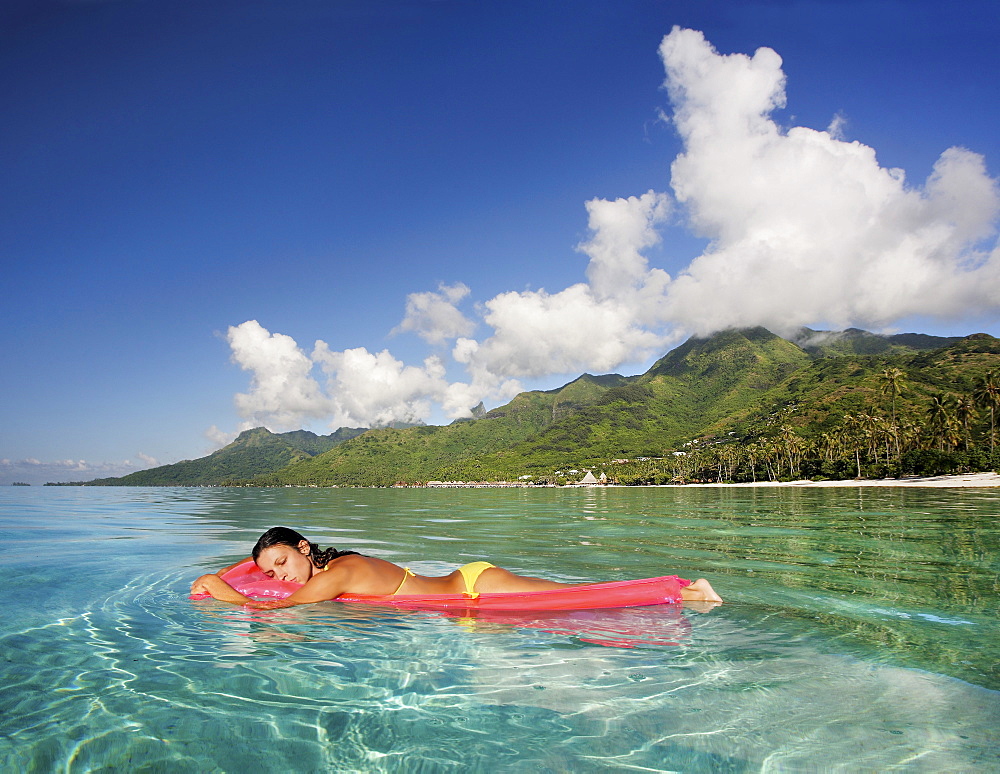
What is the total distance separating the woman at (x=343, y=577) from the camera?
7043mm

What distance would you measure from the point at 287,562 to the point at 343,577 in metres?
0.85

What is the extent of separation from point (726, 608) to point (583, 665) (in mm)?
3493

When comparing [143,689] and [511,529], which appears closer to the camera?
[143,689]

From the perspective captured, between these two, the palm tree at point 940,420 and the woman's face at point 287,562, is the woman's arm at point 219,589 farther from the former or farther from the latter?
the palm tree at point 940,420

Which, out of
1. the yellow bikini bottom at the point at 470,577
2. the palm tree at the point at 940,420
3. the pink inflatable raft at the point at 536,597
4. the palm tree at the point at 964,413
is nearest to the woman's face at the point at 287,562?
the pink inflatable raft at the point at 536,597

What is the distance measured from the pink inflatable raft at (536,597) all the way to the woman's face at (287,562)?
184mm

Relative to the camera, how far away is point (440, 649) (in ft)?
19.4

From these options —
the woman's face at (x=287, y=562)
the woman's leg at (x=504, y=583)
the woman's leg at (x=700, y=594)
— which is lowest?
the woman's leg at (x=700, y=594)

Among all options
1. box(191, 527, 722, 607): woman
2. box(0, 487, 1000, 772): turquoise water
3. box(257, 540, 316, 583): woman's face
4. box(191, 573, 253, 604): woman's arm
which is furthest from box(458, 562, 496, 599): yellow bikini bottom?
box(191, 573, 253, 604): woman's arm

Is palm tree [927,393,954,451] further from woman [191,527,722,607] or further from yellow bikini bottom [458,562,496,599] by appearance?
yellow bikini bottom [458,562,496,599]

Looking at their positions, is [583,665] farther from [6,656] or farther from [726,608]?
[6,656]

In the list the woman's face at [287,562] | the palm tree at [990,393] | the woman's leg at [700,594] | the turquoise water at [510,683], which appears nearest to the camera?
the turquoise water at [510,683]

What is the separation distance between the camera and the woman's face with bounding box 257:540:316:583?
281 inches

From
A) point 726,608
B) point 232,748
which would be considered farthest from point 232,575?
point 726,608
